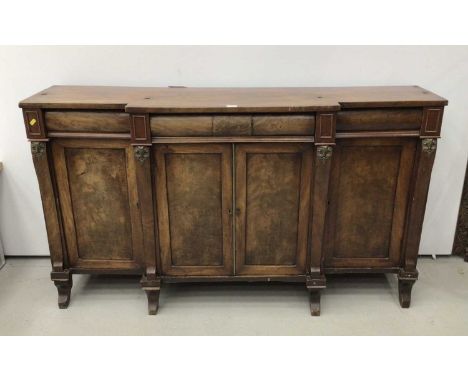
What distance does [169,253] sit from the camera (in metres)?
2.51

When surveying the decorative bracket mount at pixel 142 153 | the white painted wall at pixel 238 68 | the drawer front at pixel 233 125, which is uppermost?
the white painted wall at pixel 238 68

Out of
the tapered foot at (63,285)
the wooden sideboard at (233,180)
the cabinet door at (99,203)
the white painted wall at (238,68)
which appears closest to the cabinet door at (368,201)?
the wooden sideboard at (233,180)

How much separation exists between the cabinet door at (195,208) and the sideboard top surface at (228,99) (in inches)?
8.4

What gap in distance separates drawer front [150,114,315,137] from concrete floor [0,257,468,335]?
101 cm

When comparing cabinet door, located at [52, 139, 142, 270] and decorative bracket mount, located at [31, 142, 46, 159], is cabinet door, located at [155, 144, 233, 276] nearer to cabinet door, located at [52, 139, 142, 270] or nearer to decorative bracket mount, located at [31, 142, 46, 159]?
cabinet door, located at [52, 139, 142, 270]

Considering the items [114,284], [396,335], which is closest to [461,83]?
[396,335]

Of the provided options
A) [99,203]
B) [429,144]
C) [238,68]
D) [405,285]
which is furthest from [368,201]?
[99,203]

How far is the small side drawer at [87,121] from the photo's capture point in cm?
228

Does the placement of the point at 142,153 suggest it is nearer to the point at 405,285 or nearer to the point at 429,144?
the point at 429,144

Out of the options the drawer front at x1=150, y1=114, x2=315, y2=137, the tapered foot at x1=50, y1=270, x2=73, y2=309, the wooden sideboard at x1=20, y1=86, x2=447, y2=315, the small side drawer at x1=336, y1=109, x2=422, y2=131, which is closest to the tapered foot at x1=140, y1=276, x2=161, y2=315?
the wooden sideboard at x1=20, y1=86, x2=447, y2=315

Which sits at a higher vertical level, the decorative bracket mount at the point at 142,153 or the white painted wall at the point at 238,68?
the white painted wall at the point at 238,68

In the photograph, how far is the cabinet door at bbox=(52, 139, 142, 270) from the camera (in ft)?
7.82

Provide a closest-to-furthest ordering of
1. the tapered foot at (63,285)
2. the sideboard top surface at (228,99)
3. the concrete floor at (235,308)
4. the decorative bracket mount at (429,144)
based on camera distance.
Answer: the sideboard top surface at (228,99)
the decorative bracket mount at (429,144)
the concrete floor at (235,308)
the tapered foot at (63,285)

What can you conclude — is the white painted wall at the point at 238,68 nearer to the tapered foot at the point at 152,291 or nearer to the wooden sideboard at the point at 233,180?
the wooden sideboard at the point at 233,180
